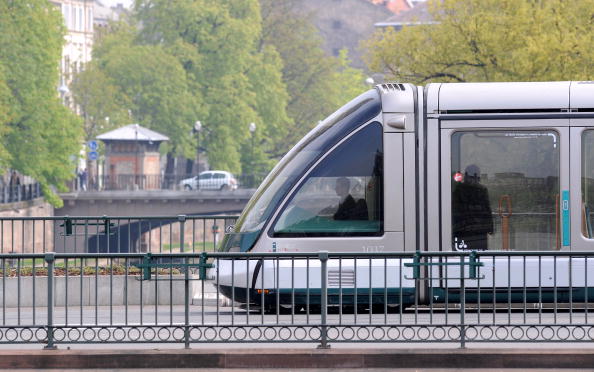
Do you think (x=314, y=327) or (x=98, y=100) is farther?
(x=98, y=100)

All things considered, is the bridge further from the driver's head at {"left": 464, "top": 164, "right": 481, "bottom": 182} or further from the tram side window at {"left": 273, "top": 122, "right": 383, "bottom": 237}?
the driver's head at {"left": 464, "top": 164, "right": 481, "bottom": 182}

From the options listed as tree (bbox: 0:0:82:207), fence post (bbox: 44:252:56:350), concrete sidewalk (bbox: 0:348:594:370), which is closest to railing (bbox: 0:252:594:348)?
fence post (bbox: 44:252:56:350)

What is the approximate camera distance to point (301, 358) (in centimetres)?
1146

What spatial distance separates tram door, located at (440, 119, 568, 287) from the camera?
15430mm

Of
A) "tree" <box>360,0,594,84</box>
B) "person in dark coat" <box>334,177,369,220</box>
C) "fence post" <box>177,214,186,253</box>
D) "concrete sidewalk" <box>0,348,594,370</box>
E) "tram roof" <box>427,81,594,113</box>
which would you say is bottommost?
"concrete sidewalk" <box>0,348,594,370</box>

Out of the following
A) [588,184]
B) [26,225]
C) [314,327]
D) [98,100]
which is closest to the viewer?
[314,327]

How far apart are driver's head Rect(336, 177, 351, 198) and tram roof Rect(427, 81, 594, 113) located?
120 cm

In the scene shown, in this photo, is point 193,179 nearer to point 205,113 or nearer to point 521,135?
point 205,113

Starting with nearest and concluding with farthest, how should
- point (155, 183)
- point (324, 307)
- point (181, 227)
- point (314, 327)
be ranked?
point (324, 307) < point (314, 327) < point (181, 227) < point (155, 183)

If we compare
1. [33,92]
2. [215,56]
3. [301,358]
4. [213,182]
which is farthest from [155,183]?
[301,358]

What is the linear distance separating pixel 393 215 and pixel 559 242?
1840mm

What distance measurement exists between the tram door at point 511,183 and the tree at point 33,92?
37747 millimetres

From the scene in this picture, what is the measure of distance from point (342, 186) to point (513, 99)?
6.92ft

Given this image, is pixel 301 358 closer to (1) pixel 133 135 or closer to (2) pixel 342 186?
(2) pixel 342 186
